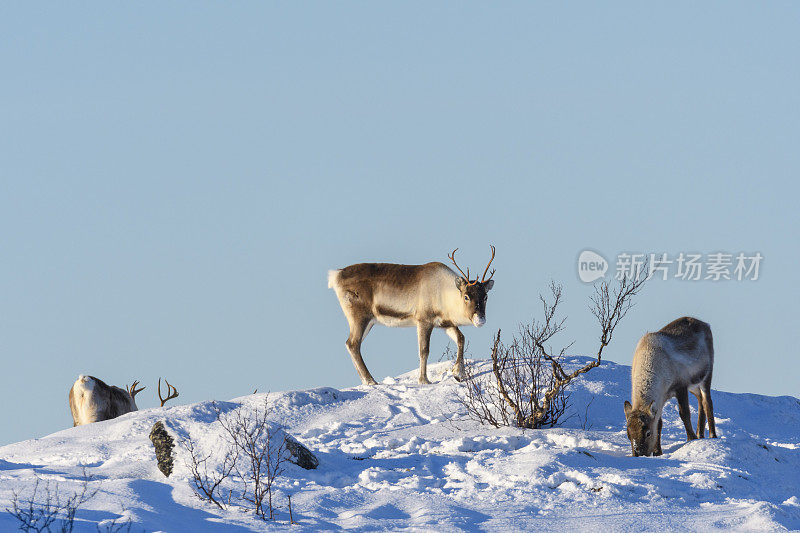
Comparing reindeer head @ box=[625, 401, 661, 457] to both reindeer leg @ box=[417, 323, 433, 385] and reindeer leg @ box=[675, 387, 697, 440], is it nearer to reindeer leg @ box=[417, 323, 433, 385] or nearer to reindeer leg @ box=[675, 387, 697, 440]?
reindeer leg @ box=[675, 387, 697, 440]

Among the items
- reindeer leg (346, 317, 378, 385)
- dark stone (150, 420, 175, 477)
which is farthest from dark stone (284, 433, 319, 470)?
reindeer leg (346, 317, 378, 385)

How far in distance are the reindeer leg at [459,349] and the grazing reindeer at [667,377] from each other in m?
3.86

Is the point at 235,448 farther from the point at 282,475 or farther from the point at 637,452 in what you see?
the point at 637,452

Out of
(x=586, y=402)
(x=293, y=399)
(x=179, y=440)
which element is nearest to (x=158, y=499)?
(x=179, y=440)

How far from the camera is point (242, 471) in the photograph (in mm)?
10297

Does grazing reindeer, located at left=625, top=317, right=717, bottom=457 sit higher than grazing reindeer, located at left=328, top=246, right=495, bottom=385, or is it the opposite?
grazing reindeer, located at left=328, top=246, right=495, bottom=385

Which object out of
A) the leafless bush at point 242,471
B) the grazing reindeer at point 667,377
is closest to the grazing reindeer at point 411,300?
the grazing reindeer at point 667,377

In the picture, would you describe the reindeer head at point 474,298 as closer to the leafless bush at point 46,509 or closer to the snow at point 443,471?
the snow at point 443,471

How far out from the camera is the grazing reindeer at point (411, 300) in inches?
667

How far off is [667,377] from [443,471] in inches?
135

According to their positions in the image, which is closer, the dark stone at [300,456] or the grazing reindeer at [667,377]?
the dark stone at [300,456]

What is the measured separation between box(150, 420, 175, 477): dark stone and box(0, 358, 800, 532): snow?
0.13m

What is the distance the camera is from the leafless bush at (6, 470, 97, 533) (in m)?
7.68

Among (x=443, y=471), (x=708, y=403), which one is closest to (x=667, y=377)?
(x=708, y=403)
